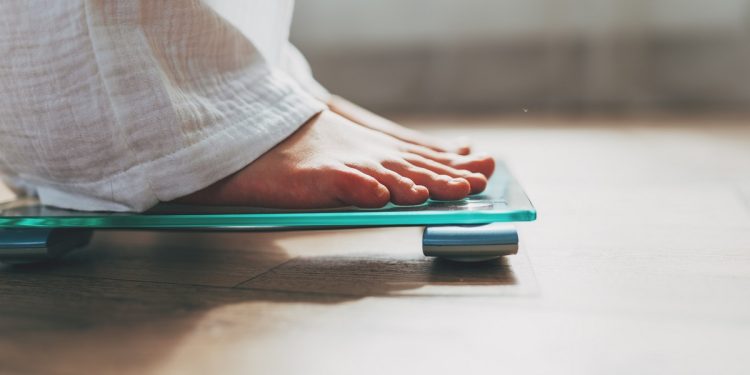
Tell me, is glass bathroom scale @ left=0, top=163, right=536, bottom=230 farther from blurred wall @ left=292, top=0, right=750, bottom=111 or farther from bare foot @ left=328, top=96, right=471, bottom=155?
blurred wall @ left=292, top=0, right=750, bottom=111

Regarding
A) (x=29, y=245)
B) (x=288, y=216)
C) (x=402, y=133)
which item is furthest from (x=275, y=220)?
(x=402, y=133)

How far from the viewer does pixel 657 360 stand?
0.40 metres

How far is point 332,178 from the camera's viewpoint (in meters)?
0.62

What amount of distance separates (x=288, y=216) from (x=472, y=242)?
15cm

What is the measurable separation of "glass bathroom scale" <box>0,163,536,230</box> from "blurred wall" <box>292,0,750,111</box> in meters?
1.58

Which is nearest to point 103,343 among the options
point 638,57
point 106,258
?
point 106,258

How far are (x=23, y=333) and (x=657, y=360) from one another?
0.41 metres

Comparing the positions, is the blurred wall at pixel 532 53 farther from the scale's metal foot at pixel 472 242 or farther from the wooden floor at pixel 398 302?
the scale's metal foot at pixel 472 242

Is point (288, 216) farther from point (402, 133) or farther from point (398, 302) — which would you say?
point (402, 133)

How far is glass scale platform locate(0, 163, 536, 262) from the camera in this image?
564 millimetres

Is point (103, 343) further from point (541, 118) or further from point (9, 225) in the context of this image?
point (541, 118)

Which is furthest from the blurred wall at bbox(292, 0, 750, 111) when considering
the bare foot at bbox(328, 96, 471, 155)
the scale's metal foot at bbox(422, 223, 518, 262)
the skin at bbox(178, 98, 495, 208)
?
the scale's metal foot at bbox(422, 223, 518, 262)

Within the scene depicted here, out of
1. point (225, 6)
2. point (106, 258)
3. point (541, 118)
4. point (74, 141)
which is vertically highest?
point (225, 6)

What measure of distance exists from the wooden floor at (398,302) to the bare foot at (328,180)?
0.06 meters
